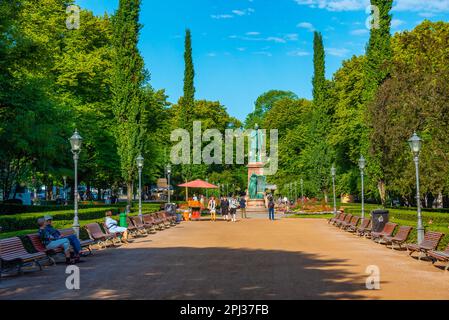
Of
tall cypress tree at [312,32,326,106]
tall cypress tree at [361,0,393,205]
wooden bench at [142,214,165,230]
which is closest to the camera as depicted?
wooden bench at [142,214,165,230]

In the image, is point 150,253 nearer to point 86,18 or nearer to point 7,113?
point 7,113

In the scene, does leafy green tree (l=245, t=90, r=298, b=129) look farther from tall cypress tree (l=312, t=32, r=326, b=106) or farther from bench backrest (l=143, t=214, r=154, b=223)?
bench backrest (l=143, t=214, r=154, b=223)

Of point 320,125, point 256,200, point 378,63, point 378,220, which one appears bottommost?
point 378,220

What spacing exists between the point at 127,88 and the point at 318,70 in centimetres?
2404

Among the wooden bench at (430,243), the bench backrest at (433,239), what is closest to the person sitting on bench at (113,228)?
the wooden bench at (430,243)

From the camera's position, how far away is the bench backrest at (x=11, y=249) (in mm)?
12688

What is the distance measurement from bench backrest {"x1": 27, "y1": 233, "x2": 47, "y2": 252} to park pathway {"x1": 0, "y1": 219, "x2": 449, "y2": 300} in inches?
31.0

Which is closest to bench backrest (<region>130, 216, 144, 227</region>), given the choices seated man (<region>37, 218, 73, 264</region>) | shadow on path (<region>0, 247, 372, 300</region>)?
shadow on path (<region>0, 247, 372, 300</region>)

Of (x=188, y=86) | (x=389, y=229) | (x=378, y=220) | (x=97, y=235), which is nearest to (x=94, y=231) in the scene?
(x=97, y=235)

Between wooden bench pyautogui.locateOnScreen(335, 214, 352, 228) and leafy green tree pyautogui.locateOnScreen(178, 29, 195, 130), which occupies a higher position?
leafy green tree pyautogui.locateOnScreen(178, 29, 195, 130)

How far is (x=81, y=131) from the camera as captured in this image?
3956 cm

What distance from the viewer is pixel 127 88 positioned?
41812mm

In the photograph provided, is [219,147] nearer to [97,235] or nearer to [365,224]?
[365,224]

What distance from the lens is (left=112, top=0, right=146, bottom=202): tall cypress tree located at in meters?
41.4
